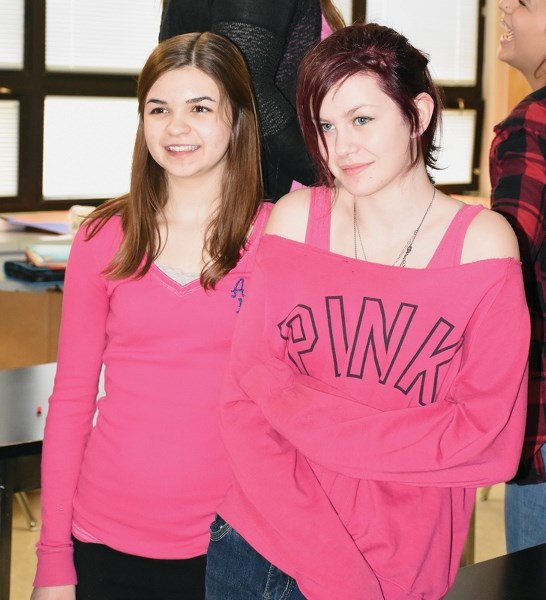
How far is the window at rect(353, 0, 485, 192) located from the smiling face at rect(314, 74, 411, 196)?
146 inches

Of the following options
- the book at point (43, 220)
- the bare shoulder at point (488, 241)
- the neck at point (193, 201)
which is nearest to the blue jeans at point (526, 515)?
the bare shoulder at point (488, 241)

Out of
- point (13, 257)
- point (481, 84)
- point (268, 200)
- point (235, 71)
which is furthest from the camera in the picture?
point (481, 84)

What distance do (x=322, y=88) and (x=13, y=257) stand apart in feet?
7.96

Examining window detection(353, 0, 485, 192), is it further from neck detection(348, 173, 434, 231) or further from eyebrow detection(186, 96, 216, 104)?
neck detection(348, 173, 434, 231)

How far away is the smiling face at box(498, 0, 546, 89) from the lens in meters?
1.66

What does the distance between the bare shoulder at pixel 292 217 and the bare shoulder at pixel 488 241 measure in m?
0.20

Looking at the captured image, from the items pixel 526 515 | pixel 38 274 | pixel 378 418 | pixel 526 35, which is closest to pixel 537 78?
pixel 526 35

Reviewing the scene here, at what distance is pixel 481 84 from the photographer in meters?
5.06

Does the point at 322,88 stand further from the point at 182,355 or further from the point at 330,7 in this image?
the point at 330,7

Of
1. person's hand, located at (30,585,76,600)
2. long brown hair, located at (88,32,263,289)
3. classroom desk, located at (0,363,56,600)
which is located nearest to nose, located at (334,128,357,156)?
long brown hair, located at (88,32,263,289)

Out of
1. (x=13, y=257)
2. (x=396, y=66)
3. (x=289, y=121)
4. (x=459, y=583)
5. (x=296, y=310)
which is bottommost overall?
A: (x=13, y=257)

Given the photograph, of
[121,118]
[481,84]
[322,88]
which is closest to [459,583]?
[322,88]

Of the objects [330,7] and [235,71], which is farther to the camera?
[330,7]

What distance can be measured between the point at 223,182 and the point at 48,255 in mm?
1950
